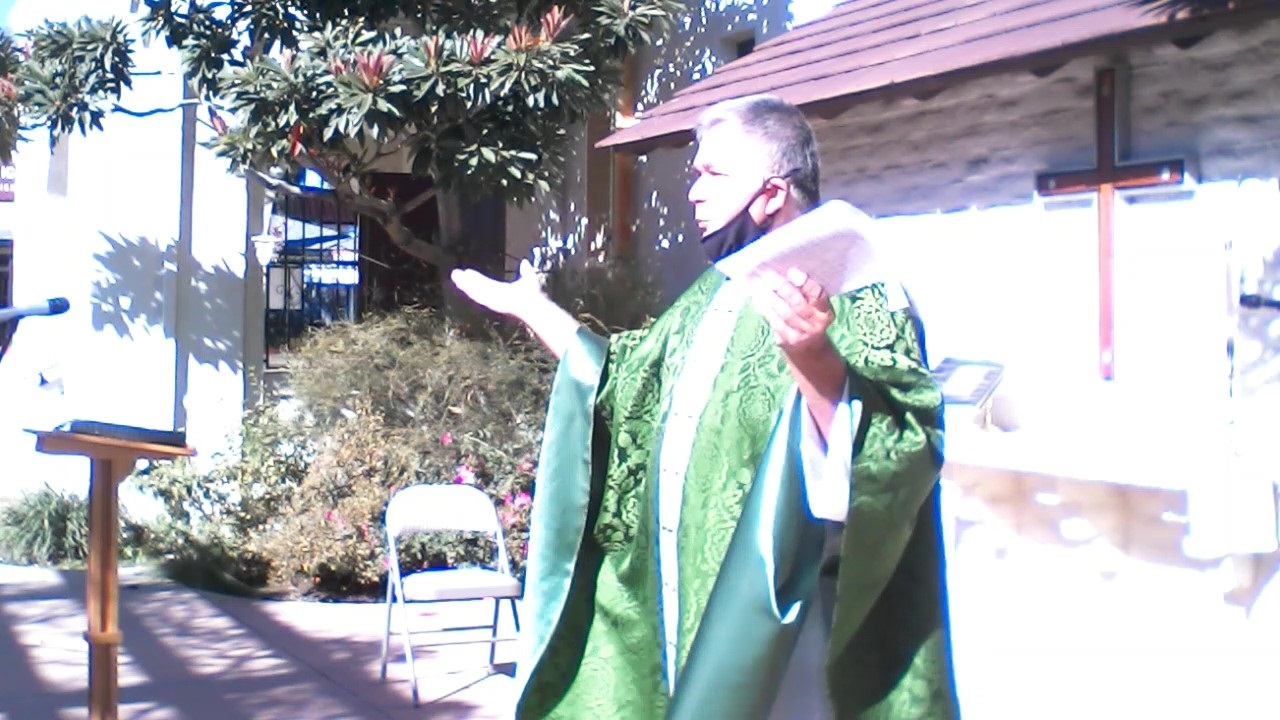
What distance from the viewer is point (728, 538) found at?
2268 mm

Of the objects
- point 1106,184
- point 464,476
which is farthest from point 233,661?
point 1106,184

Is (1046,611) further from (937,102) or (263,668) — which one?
(263,668)

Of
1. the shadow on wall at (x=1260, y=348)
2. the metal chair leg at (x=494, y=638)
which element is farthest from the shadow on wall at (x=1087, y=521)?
the metal chair leg at (x=494, y=638)

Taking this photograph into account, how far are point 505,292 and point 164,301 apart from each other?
7428 mm

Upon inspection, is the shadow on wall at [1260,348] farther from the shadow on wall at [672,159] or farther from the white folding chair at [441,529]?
the shadow on wall at [672,159]

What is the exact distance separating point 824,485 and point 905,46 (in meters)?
4.53

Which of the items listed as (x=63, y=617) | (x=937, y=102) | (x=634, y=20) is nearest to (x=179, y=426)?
(x=63, y=617)

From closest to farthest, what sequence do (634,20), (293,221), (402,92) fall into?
(402,92)
(634,20)
(293,221)

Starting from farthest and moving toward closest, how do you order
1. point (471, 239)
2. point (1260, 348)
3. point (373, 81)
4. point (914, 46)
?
1. point (471, 239)
2. point (373, 81)
3. point (914, 46)
4. point (1260, 348)

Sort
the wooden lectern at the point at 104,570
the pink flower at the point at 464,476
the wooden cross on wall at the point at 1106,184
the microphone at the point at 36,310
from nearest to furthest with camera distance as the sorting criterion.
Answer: the microphone at the point at 36,310
the wooden lectern at the point at 104,570
the wooden cross on wall at the point at 1106,184
the pink flower at the point at 464,476

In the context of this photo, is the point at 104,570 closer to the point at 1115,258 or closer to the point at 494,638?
the point at 494,638

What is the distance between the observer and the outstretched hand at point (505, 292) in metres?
2.66

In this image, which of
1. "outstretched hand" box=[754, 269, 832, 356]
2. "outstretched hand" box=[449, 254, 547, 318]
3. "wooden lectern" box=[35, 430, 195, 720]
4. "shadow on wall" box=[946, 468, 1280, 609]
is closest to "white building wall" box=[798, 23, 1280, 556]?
"shadow on wall" box=[946, 468, 1280, 609]

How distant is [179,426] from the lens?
9570 mm
